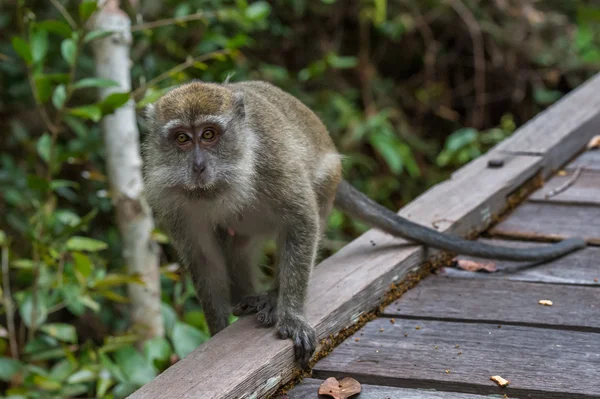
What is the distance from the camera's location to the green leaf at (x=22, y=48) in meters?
3.64

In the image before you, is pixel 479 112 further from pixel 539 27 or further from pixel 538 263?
pixel 538 263

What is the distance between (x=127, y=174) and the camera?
4.34 metres

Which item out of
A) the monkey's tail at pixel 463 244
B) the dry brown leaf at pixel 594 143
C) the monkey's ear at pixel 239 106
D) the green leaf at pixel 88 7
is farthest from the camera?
the dry brown leaf at pixel 594 143

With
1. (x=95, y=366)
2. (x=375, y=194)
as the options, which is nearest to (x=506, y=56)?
(x=375, y=194)

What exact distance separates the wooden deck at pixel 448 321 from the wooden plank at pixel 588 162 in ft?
A: 1.17

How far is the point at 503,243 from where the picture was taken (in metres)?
3.71

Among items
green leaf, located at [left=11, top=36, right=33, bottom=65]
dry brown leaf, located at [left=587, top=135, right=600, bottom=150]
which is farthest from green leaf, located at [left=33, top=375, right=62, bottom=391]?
dry brown leaf, located at [left=587, top=135, right=600, bottom=150]

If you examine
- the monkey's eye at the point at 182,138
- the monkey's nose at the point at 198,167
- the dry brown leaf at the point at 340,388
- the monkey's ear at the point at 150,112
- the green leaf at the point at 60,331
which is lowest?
the green leaf at the point at 60,331

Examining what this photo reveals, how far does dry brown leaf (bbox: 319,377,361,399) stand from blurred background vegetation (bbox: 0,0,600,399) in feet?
4.75

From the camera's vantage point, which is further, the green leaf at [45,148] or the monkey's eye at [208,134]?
the green leaf at [45,148]

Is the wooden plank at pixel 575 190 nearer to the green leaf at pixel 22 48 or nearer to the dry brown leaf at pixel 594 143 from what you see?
the dry brown leaf at pixel 594 143

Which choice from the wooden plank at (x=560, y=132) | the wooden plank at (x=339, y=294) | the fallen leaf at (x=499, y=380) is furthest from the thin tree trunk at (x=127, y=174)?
the fallen leaf at (x=499, y=380)

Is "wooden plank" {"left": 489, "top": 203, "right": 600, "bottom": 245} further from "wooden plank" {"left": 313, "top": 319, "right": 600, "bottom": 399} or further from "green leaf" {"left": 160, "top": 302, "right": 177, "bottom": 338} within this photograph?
"green leaf" {"left": 160, "top": 302, "right": 177, "bottom": 338}

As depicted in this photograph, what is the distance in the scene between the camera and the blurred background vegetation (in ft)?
13.4
